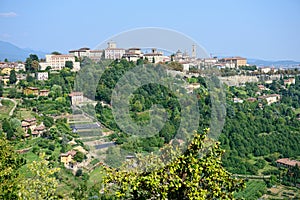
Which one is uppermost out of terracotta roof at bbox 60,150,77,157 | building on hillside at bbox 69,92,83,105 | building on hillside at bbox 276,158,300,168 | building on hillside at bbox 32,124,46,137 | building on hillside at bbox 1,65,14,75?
building on hillside at bbox 1,65,14,75

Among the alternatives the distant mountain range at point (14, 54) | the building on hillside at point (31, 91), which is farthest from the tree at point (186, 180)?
the distant mountain range at point (14, 54)

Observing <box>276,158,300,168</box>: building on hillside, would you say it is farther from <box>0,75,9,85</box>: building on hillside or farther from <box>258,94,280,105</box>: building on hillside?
<box>0,75,9,85</box>: building on hillside

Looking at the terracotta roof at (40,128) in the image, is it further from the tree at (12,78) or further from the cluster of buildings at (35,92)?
the tree at (12,78)

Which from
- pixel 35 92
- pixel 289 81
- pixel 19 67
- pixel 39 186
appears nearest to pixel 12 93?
pixel 35 92

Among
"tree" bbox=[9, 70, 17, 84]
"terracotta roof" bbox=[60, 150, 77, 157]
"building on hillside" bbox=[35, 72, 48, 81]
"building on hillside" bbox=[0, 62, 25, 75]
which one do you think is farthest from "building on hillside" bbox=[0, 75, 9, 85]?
"terracotta roof" bbox=[60, 150, 77, 157]

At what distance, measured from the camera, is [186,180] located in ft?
5.82

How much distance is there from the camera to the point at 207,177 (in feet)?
6.05

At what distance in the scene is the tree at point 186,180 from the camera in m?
1.76

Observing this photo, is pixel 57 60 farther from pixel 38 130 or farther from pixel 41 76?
pixel 38 130

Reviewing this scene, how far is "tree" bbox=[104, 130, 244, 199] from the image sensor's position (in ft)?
5.76

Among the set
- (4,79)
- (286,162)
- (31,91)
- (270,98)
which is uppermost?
(4,79)

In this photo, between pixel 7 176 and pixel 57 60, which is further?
pixel 57 60

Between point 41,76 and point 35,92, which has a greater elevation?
point 41,76

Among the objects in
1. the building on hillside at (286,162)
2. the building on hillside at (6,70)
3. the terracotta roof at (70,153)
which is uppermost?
the building on hillside at (6,70)
